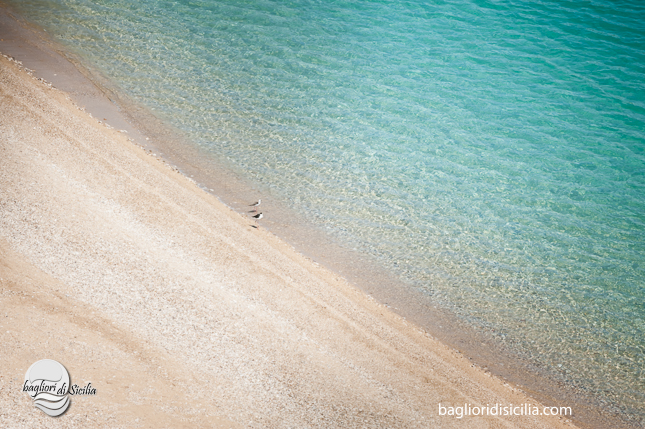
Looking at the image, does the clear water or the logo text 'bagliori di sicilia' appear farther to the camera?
the clear water

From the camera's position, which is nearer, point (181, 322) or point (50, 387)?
point (50, 387)

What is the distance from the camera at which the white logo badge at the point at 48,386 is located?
429cm

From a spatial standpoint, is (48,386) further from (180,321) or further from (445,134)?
(445,134)

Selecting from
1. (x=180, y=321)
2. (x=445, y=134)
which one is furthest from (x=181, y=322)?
(x=445, y=134)

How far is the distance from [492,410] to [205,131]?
25.6ft

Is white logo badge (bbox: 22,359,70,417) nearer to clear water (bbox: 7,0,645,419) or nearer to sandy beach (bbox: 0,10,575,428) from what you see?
sandy beach (bbox: 0,10,575,428)

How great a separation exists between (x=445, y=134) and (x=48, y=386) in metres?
10.1

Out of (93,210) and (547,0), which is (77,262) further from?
(547,0)

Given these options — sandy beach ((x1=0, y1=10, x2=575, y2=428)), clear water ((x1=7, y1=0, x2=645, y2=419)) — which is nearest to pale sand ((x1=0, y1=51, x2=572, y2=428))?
sandy beach ((x1=0, y1=10, x2=575, y2=428))

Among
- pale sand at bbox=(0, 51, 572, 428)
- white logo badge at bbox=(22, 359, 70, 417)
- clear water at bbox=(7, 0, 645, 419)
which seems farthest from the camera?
clear water at bbox=(7, 0, 645, 419)

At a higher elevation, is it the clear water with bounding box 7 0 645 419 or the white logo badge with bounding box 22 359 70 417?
the clear water with bounding box 7 0 645 419

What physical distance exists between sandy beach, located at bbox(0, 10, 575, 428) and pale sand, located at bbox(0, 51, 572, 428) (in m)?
0.02

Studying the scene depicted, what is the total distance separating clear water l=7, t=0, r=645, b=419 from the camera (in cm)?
789

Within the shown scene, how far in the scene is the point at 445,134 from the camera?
39.3 feet
